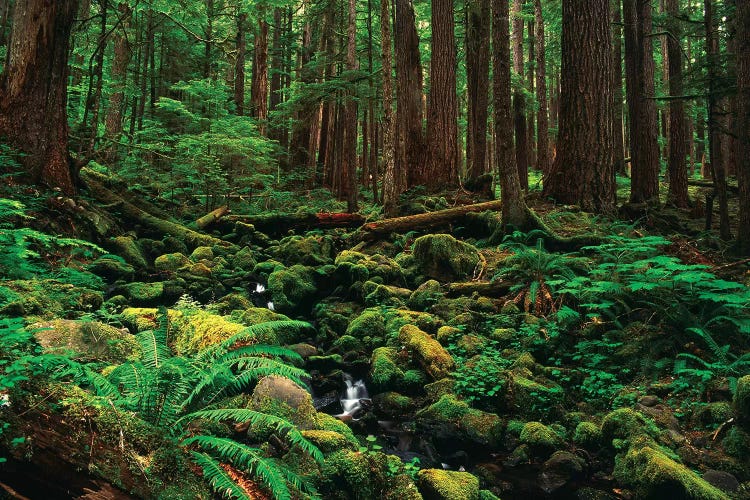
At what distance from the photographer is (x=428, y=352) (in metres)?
5.93

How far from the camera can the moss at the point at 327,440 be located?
3.79m

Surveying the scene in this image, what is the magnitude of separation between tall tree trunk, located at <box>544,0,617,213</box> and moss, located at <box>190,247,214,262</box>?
8.25 meters

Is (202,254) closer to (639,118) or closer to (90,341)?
(90,341)

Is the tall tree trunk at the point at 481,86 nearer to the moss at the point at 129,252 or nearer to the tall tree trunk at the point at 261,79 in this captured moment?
the moss at the point at 129,252

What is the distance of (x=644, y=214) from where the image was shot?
10492mm

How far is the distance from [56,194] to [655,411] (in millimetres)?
9939

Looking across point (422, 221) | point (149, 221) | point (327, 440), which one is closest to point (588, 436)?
point (327, 440)

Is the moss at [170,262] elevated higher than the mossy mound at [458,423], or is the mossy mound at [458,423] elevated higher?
the moss at [170,262]

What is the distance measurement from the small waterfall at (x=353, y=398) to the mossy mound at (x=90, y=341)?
2.46m

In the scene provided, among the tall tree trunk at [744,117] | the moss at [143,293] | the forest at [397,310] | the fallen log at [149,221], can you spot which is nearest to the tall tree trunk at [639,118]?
the forest at [397,310]

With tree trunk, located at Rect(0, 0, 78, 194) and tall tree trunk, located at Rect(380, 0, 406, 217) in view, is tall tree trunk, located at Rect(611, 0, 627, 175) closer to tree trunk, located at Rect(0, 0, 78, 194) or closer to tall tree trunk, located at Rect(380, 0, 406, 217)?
tall tree trunk, located at Rect(380, 0, 406, 217)

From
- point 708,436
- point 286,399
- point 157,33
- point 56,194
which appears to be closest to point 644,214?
point 708,436

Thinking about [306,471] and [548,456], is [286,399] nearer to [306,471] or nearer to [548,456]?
[306,471]

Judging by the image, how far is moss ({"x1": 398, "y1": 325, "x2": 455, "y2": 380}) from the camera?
18.9ft
